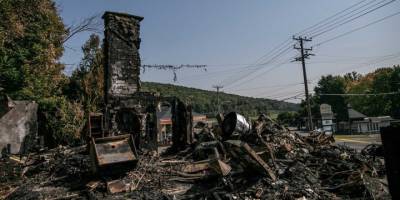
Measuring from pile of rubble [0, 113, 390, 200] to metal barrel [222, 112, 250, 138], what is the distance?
32.7 inches

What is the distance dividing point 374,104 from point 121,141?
193ft

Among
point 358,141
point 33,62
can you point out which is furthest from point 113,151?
point 358,141

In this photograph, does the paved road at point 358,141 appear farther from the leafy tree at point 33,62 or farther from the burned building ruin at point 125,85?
the leafy tree at point 33,62

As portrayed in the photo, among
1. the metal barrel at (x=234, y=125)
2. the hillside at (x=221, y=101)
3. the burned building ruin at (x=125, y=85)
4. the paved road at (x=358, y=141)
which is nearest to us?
the metal barrel at (x=234, y=125)

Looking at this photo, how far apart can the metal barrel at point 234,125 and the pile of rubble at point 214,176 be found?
2.72 ft

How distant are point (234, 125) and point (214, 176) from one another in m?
3.97

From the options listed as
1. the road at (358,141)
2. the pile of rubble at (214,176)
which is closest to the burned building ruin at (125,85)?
the pile of rubble at (214,176)

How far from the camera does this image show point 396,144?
215 cm

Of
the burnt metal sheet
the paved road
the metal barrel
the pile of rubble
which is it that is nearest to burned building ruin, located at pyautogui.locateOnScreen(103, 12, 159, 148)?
the pile of rubble

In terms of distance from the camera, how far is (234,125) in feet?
40.6

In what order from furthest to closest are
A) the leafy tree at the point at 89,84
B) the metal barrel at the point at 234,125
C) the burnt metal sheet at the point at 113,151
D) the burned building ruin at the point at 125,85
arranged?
the leafy tree at the point at 89,84, the burned building ruin at the point at 125,85, the metal barrel at the point at 234,125, the burnt metal sheet at the point at 113,151

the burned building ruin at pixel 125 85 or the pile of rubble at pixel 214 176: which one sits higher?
the burned building ruin at pixel 125 85

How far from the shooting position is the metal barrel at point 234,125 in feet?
40.6

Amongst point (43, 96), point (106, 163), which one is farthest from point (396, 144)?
point (43, 96)
